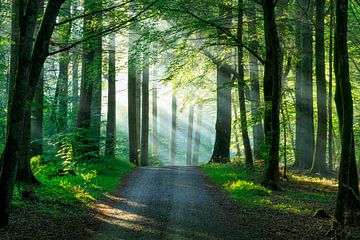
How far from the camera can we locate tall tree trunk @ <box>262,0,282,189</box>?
12500 millimetres

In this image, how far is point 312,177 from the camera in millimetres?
17188

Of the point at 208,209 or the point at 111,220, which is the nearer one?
the point at 111,220

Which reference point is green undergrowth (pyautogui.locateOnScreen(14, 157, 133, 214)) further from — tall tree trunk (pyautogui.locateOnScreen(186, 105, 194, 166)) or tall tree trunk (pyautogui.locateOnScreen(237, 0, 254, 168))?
tall tree trunk (pyautogui.locateOnScreen(186, 105, 194, 166))

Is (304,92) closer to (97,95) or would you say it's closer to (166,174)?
(166,174)

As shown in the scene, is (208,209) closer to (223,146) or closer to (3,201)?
(3,201)

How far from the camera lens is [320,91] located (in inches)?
687

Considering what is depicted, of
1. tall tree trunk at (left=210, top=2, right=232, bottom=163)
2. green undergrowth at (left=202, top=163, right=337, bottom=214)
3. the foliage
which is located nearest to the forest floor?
green undergrowth at (left=202, top=163, right=337, bottom=214)

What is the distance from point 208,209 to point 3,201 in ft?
16.1

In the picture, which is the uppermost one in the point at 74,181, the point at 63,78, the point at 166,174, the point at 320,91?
the point at 63,78

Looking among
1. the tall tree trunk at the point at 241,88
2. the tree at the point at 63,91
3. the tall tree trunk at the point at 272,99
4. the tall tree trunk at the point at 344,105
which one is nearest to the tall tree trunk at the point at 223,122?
the tall tree trunk at the point at 241,88

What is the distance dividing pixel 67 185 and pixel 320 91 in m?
11.6

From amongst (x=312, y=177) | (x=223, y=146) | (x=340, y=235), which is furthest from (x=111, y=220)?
(x=223, y=146)

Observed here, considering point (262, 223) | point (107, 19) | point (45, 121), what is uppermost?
point (107, 19)

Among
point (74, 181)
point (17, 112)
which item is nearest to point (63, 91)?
point (74, 181)
